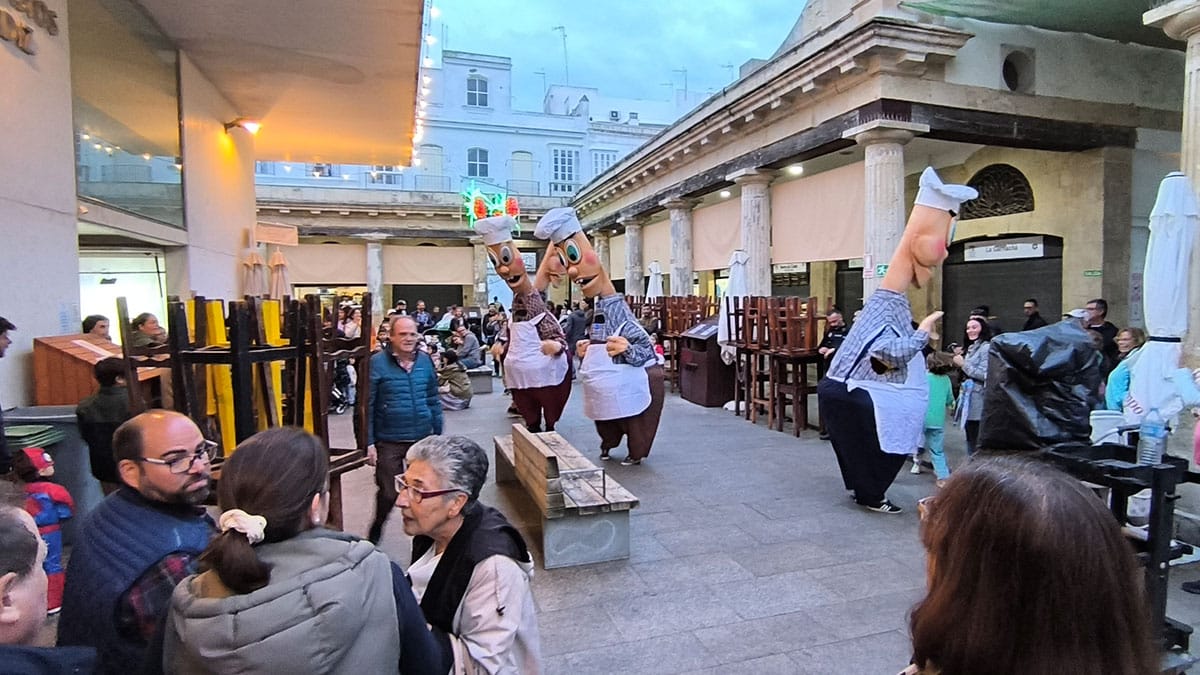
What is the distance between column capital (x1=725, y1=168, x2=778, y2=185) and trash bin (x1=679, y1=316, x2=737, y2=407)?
2803 mm

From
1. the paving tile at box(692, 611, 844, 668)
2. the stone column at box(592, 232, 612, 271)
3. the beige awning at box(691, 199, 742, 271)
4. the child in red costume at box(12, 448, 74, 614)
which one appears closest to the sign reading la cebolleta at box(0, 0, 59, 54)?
the child in red costume at box(12, 448, 74, 614)

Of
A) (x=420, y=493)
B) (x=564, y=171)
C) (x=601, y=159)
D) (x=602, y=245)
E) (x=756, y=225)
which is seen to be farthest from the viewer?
(x=601, y=159)

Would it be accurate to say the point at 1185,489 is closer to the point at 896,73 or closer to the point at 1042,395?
the point at 1042,395

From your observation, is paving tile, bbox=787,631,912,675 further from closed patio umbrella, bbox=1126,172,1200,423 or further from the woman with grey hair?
closed patio umbrella, bbox=1126,172,1200,423

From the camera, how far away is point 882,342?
5371 mm

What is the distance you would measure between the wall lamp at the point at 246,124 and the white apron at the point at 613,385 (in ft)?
27.4

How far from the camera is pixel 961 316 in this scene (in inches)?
491

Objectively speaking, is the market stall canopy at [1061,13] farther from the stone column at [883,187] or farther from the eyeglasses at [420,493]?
the eyeglasses at [420,493]

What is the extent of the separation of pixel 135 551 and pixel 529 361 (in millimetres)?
5575

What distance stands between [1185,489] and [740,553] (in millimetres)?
3388

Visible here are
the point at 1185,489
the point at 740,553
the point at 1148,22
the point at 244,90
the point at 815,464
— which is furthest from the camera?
the point at 244,90

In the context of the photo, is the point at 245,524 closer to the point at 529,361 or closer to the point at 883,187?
the point at 529,361

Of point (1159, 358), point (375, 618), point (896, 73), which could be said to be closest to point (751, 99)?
point (896, 73)

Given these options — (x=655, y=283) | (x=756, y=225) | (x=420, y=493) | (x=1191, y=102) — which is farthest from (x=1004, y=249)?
(x=420, y=493)
